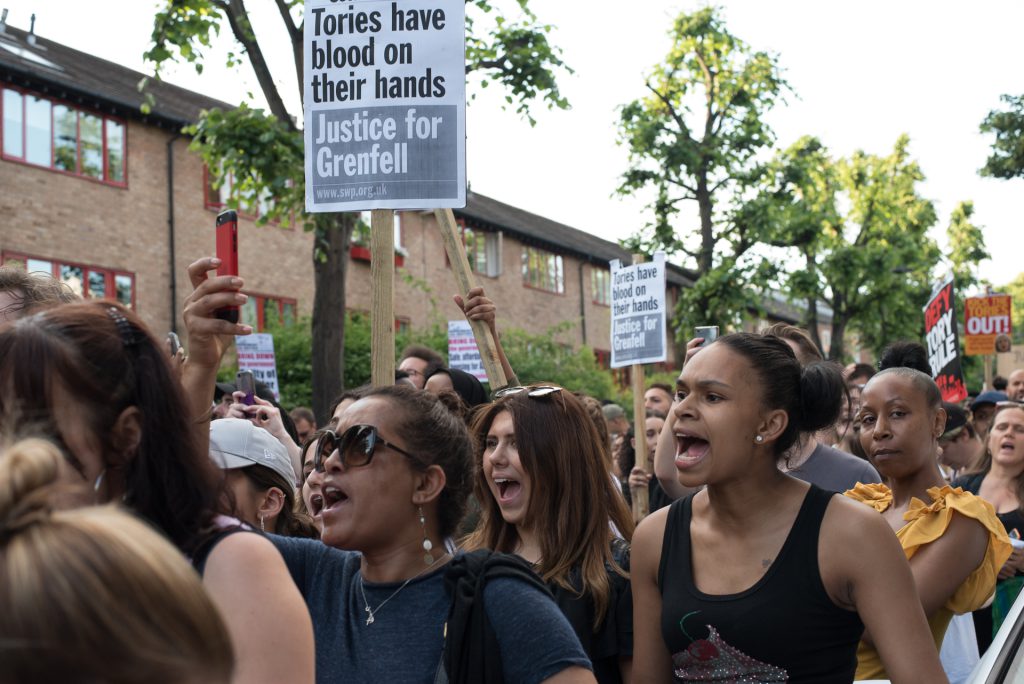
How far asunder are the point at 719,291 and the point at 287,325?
9.48 meters

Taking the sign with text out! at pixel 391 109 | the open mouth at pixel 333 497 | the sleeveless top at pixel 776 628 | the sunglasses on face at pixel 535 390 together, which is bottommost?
the sleeveless top at pixel 776 628

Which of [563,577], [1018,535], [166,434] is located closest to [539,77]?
[1018,535]

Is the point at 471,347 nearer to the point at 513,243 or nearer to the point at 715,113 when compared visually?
the point at 715,113

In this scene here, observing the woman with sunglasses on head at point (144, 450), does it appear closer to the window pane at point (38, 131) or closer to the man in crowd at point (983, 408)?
the man in crowd at point (983, 408)

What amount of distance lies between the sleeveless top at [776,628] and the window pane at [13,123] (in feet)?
64.5

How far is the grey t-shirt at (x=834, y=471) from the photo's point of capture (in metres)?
4.95

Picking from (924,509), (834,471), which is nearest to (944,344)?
(834,471)

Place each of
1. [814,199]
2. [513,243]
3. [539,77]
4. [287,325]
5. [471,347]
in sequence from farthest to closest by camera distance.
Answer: [513,243], [814,199], [287,325], [539,77], [471,347]

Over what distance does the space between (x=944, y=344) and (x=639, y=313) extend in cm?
304

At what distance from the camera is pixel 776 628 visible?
10.3 feet

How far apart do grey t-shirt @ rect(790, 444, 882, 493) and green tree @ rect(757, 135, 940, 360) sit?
Result: 22069 millimetres

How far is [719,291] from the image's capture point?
26.7 meters

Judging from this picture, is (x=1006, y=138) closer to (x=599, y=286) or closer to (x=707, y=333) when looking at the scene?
(x=599, y=286)

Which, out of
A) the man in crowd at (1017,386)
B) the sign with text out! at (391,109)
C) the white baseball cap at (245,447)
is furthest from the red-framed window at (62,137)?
the white baseball cap at (245,447)
